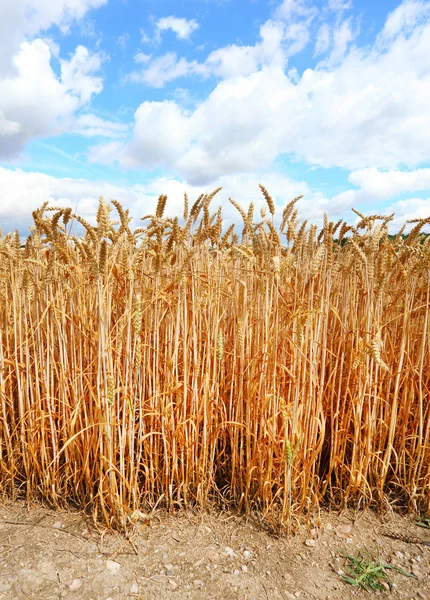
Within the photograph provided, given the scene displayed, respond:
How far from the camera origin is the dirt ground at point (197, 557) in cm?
139

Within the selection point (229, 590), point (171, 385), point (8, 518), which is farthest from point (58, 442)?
point (229, 590)

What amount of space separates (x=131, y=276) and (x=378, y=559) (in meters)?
1.49

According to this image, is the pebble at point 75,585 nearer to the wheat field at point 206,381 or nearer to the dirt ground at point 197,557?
the dirt ground at point 197,557

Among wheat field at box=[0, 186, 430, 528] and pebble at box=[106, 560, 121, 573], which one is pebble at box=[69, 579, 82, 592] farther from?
wheat field at box=[0, 186, 430, 528]

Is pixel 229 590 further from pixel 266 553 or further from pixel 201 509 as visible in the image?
pixel 201 509

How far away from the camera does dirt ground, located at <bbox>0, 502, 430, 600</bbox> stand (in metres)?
1.39

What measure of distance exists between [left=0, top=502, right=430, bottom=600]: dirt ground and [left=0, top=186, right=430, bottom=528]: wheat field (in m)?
0.08

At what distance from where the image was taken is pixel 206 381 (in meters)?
1.65

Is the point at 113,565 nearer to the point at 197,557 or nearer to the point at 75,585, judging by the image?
the point at 75,585

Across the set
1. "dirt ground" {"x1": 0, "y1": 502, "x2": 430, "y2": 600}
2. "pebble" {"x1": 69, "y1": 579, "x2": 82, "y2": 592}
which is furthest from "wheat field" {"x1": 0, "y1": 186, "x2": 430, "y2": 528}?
"pebble" {"x1": 69, "y1": 579, "x2": 82, "y2": 592}

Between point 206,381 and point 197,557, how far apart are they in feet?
2.25

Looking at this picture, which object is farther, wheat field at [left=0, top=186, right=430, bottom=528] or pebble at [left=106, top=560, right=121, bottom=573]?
wheat field at [left=0, top=186, right=430, bottom=528]

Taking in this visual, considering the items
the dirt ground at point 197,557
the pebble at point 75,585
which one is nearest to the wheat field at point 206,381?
the dirt ground at point 197,557

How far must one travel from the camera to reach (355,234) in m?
2.05
